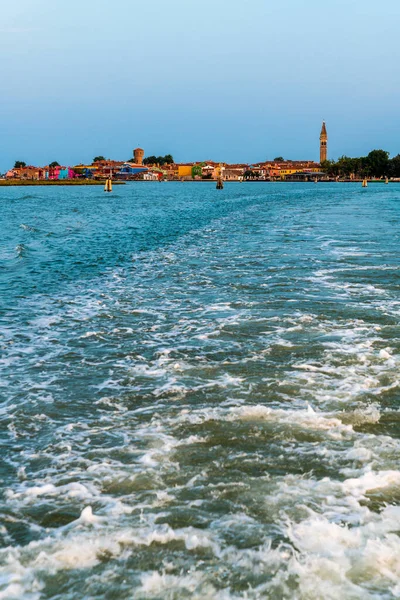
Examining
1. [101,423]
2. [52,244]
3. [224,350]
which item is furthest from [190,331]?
[52,244]

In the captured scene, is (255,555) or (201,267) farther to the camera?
(201,267)

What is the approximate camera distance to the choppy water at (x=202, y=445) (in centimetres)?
388

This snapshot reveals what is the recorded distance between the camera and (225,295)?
13.1 m

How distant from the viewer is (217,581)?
3.74 meters

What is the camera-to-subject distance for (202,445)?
5625 mm

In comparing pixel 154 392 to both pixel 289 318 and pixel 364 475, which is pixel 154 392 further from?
pixel 289 318

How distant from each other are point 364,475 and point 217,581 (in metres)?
1.70

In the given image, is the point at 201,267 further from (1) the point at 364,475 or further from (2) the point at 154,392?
(1) the point at 364,475

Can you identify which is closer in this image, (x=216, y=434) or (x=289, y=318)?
(x=216, y=434)

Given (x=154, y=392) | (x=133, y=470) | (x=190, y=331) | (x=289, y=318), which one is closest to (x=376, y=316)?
(x=289, y=318)

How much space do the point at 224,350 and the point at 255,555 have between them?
4890 mm

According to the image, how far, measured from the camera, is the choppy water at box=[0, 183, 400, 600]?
12.7 feet

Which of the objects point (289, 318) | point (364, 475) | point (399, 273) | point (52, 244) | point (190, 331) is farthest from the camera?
point (52, 244)

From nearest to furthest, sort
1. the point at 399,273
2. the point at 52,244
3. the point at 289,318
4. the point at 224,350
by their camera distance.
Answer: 1. the point at 224,350
2. the point at 289,318
3. the point at 399,273
4. the point at 52,244
